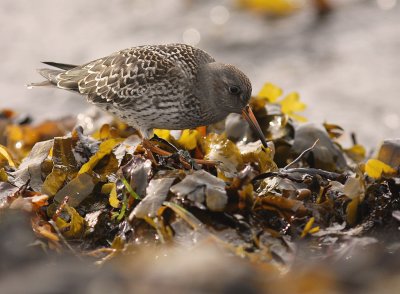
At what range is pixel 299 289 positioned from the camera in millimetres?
2893

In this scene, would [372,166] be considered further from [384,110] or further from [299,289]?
[384,110]

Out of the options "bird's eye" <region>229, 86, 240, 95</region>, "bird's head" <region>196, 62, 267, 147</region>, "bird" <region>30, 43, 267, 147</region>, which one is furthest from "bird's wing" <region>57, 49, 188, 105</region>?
"bird's eye" <region>229, 86, 240, 95</region>

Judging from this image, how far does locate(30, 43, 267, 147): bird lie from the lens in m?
4.74

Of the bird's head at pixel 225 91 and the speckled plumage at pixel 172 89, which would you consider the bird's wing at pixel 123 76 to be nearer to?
the speckled plumage at pixel 172 89

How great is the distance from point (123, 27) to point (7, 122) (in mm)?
4291

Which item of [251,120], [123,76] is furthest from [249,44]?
[251,120]

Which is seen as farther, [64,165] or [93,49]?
[93,49]

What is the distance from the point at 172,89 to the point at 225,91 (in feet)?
1.16

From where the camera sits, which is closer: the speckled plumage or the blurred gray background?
the speckled plumage

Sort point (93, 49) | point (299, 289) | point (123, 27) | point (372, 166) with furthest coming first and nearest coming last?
1. point (123, 27)
2. point (93, 49)
3. point (372, 166)
4. point (299, 289)

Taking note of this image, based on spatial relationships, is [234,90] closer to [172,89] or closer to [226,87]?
[226,87]

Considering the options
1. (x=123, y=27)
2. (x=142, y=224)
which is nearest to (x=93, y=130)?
(x=142, y=224)

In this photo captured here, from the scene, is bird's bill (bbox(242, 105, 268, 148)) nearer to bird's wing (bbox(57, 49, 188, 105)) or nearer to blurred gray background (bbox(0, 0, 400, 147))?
bird's wing (bbox(57, 49, 188, 105))

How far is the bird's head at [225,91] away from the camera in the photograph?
4762 millimetres
